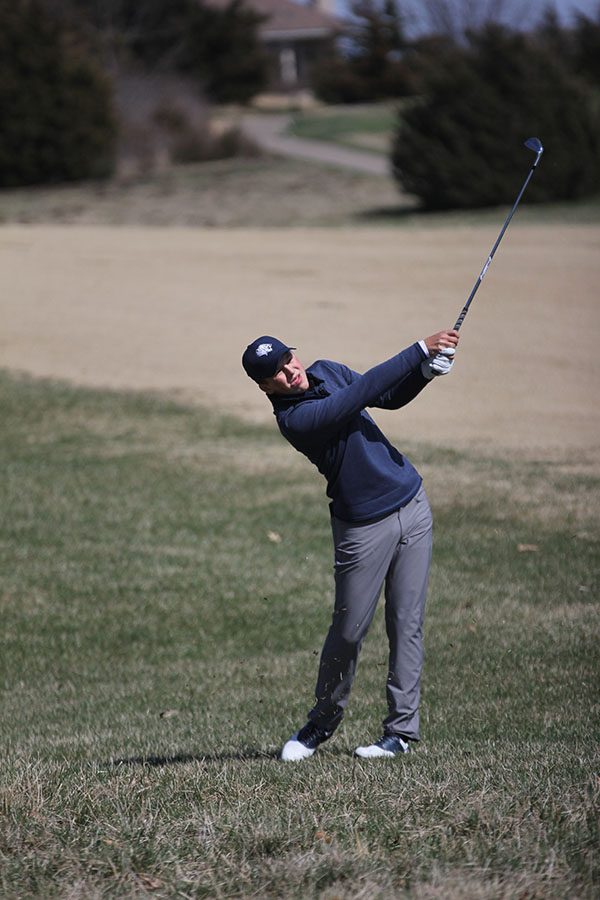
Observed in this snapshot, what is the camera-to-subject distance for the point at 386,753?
6121 mm

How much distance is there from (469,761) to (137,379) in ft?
43.6

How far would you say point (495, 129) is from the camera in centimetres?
3562

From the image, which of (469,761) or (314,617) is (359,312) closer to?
(314,617)

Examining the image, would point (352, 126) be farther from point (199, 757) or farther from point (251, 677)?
point (199, 757)

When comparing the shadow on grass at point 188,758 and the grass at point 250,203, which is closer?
the shadow on grass at point 188,758

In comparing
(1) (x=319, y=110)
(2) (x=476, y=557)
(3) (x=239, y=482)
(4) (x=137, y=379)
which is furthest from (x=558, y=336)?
(1) (x=319, y=110)

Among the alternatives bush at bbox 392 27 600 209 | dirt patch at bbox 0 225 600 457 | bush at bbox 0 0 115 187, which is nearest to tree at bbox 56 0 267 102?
bush at bbox 0 0 115 187

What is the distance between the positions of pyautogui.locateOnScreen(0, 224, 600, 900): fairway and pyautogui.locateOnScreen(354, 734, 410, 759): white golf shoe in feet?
0.24

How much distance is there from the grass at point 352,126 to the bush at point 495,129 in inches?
643

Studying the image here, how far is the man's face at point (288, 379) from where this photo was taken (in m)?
5.67

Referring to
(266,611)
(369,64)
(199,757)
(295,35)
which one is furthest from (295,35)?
(199,757)

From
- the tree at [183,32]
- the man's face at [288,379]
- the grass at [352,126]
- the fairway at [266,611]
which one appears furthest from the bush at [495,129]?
the tree at [183,32]

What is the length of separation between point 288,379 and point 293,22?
9051 centimetres

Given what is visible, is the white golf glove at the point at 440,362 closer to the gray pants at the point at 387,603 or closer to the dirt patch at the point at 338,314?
the gray pants at the point at 387,603
